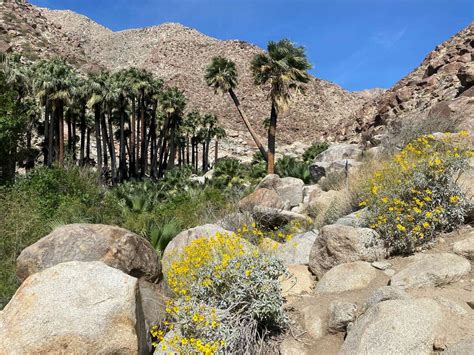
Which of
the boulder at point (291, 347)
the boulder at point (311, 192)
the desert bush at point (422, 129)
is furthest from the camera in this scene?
the boulder at point (311, 192)

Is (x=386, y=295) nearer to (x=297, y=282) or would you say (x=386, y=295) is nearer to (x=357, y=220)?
(x=297, y=282)

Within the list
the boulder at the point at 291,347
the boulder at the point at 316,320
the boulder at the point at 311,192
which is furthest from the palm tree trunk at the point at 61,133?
the boulder at the point at 291,347

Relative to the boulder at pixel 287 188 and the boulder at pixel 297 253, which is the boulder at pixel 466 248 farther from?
the boulder at pixel 287 188

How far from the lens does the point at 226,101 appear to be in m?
96.1

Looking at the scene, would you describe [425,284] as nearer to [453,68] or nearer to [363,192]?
[363,192]

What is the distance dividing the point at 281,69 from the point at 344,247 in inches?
781

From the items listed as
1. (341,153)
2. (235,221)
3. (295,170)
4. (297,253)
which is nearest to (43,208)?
(235,221)

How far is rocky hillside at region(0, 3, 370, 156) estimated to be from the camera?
83.9 meters

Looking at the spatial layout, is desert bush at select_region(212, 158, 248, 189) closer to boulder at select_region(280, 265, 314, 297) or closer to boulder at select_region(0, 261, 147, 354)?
boulder at select_region(280, 265, 314, 297)

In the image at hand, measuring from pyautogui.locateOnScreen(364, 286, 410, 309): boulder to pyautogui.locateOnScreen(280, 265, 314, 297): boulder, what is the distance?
149 centimetres

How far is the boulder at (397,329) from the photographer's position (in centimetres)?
416

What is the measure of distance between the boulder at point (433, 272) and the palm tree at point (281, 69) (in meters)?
19.5

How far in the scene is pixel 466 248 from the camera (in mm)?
5855

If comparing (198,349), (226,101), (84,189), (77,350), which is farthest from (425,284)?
(226,101)
